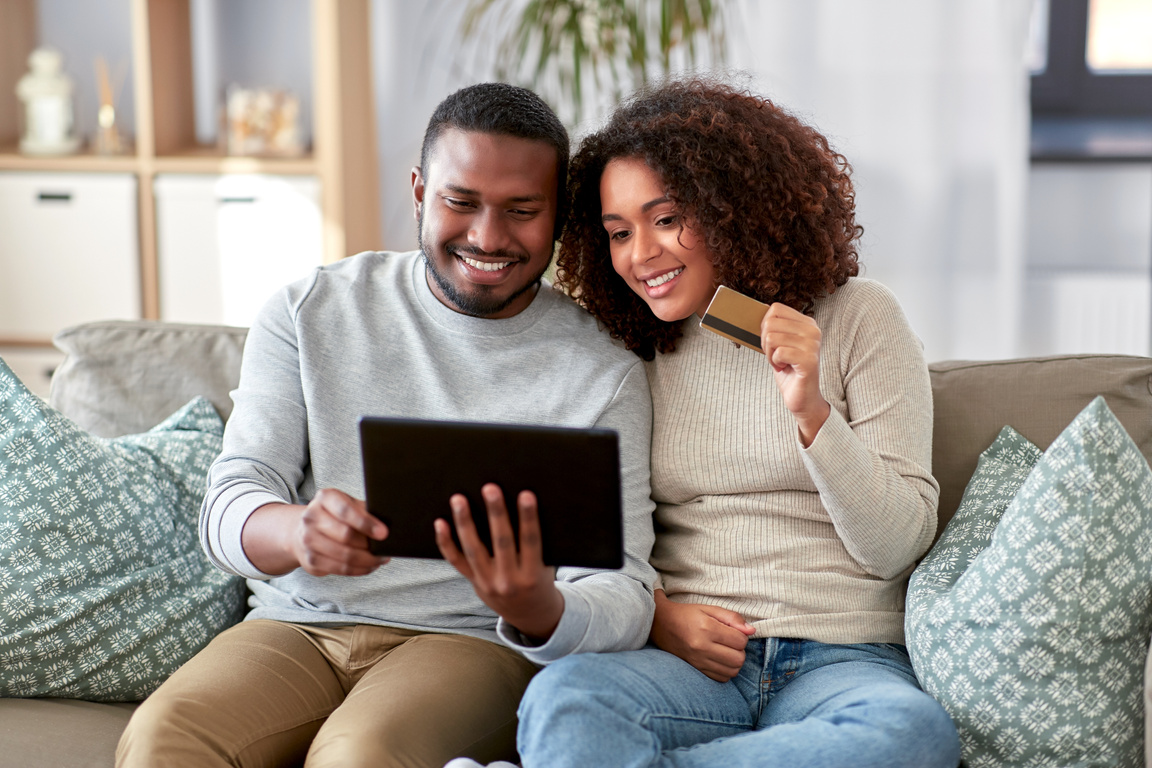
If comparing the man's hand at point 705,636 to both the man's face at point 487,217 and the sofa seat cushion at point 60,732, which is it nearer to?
the man's face at point 487,217

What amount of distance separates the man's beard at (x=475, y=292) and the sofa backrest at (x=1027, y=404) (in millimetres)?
616

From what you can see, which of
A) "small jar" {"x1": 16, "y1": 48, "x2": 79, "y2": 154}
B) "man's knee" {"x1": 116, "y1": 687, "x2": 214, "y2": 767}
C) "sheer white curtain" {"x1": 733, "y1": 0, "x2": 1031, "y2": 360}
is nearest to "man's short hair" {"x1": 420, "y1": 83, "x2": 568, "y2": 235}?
"man's knee" {"x1": 116, "y1": 687, "x2": 214, "y2": 767}

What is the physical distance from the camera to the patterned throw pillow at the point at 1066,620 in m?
1.12

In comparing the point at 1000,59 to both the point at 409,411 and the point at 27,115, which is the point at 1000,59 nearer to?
the point at 409,411

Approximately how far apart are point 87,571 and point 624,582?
67 cm

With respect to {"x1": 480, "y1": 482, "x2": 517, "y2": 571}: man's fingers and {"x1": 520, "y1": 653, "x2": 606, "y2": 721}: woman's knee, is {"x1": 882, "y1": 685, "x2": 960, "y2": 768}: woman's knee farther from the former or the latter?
{"x1": 480, "y1": 482, "x2": 517, "y2": 571}: man's fingers

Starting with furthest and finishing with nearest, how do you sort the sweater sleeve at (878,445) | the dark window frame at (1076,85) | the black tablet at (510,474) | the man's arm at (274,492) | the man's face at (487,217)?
the dark window frame at (1076,85) < the man's face at (487,217) < the sweater sleeve at (878,445) < the man's arm at (274,492) < the black tablet at (510,474)

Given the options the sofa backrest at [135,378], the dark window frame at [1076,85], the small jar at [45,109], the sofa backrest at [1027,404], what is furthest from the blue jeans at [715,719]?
the dark window frame at [1076,85]

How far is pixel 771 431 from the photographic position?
1351 mm

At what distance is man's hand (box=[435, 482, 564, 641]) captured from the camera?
3.29 ft

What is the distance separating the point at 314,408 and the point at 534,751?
1.69 ft

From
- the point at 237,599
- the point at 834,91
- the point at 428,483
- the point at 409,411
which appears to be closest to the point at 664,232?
the point at 409,411

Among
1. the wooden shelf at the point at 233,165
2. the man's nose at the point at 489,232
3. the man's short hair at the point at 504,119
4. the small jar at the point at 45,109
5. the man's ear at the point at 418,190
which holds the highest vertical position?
the small jar at the point at 45,109

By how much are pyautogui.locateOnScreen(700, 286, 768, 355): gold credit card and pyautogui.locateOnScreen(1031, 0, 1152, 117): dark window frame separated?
2432 millimetres
